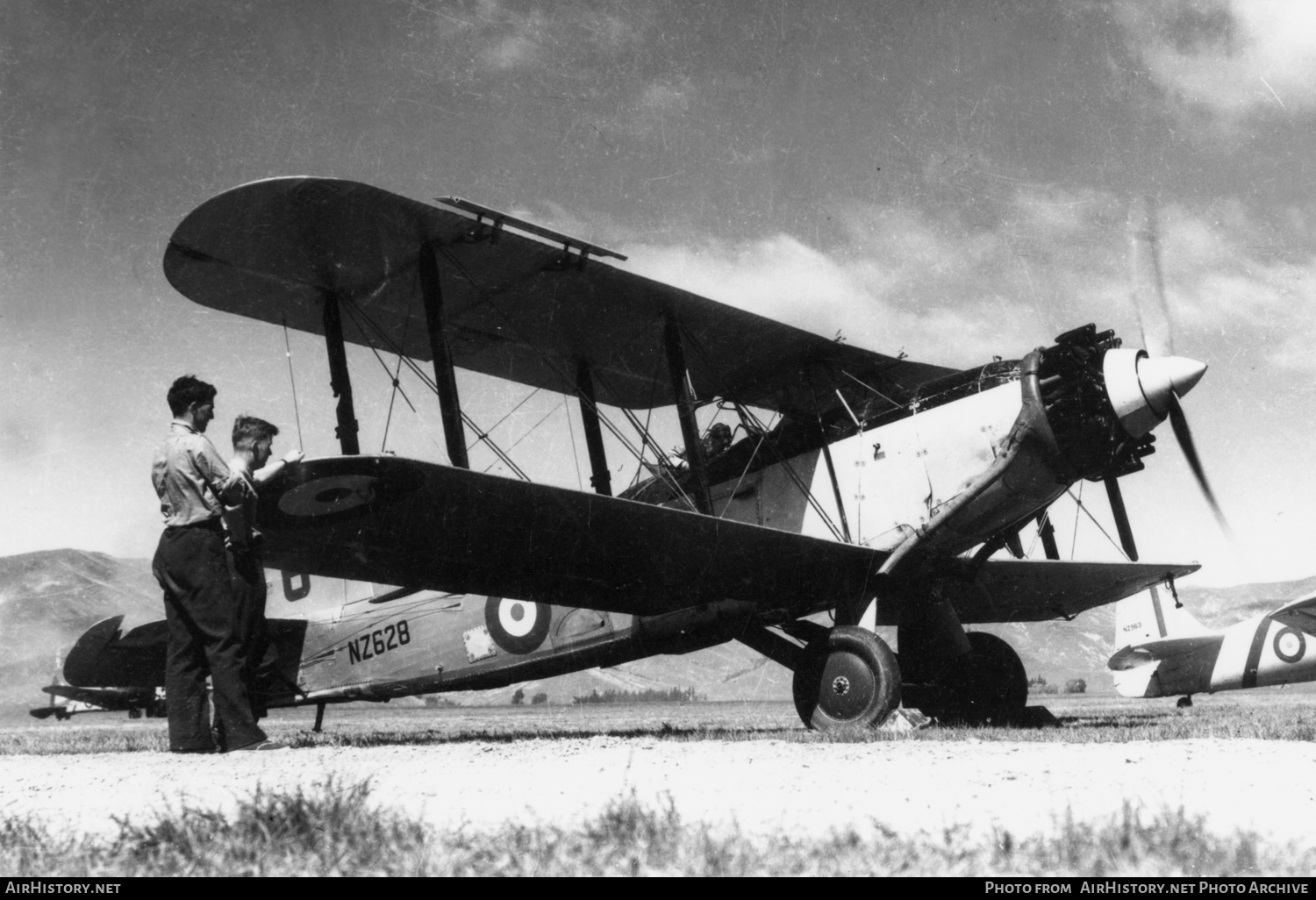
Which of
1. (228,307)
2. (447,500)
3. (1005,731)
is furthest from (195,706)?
(1005,731)

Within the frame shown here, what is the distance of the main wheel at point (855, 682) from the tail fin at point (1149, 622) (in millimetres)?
13533

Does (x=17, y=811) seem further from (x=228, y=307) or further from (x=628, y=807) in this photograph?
(x=228, y=307)

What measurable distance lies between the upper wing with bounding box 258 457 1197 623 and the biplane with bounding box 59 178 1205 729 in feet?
0.09

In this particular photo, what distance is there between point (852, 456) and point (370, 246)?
428 cm

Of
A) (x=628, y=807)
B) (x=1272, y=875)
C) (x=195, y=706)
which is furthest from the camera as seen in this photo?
(x=195, y=706)

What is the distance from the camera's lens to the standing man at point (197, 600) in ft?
16.4

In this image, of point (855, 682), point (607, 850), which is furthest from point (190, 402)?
point (855, 682)

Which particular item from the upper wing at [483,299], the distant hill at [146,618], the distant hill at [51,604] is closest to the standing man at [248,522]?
the upper wing at [483,299]

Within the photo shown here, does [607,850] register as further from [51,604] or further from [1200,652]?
[51,604]

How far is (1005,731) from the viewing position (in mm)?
7035

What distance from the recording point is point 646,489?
9531 mm

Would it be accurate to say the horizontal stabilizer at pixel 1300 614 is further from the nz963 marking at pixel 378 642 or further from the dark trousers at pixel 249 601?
the dark trousers at pixel 249 601

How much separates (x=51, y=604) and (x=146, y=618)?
38521mm

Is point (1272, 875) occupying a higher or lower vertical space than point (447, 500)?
lower
